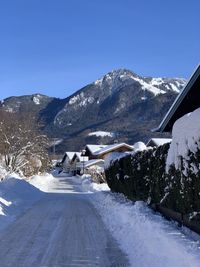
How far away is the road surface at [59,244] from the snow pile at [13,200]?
63 cm

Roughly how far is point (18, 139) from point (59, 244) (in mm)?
35469

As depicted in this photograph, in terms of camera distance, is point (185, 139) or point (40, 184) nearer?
point (185, 139)

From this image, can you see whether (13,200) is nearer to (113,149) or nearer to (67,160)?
(113,149)

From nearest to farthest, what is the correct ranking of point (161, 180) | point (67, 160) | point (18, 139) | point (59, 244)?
1. point (59, 244)
2. point (161, 180)
3. point (18, 139)
4. point (67, 160)

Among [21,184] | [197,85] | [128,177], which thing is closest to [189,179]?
[197,85]

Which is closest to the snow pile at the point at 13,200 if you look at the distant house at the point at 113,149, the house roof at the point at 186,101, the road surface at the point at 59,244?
the road surface at the point at 59,244

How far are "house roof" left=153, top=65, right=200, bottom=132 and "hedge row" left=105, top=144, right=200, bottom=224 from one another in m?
1.80

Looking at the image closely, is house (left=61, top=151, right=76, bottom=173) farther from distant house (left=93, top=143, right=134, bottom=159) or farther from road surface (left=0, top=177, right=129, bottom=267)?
road surface (left=0, top=177, right=129, bottom=267)

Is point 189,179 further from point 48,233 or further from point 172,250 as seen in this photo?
point 48,233

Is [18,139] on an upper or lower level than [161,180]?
upper

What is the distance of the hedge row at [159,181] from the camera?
11.1m

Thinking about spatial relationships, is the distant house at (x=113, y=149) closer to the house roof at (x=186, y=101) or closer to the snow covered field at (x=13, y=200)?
the snow covered field at (x=13, y=200)

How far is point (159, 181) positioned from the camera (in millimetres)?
15906

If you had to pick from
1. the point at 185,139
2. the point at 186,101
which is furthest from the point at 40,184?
the point at 185,139
